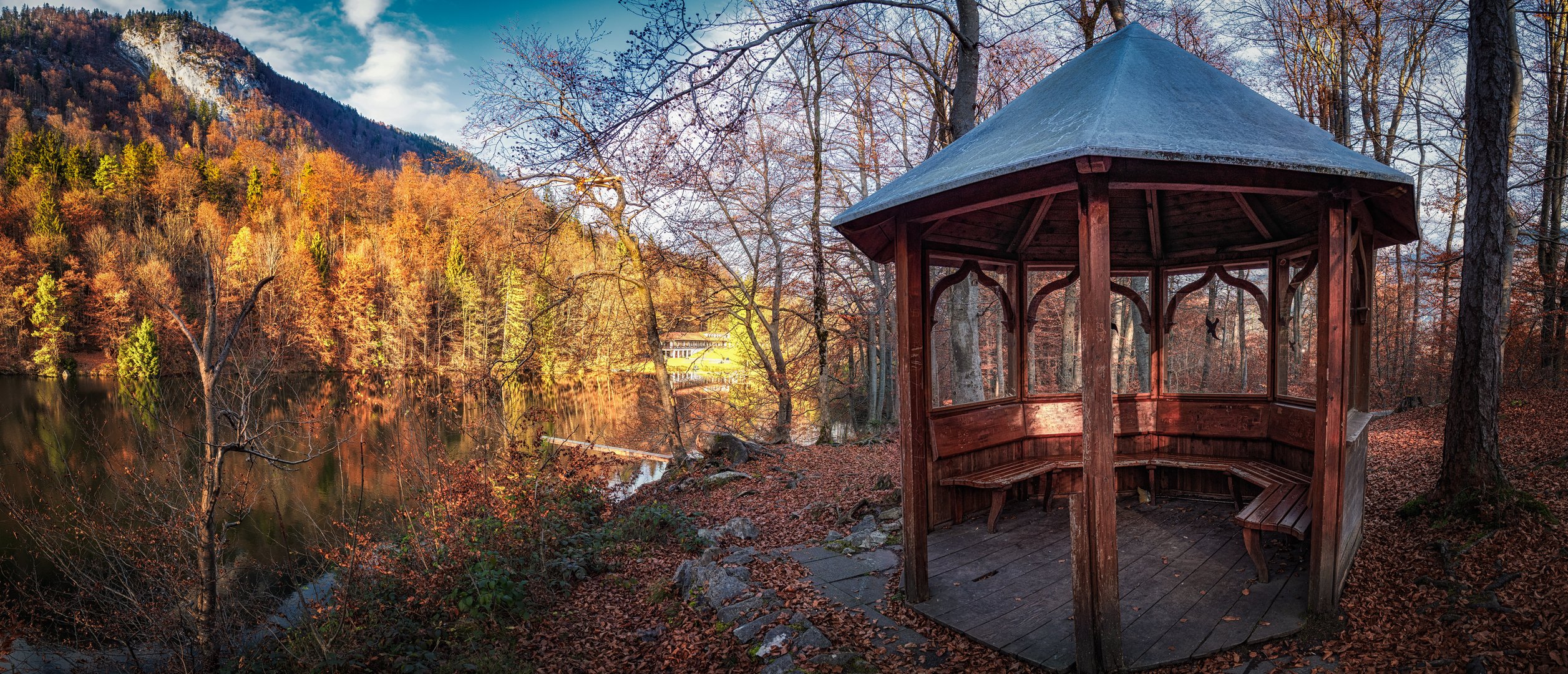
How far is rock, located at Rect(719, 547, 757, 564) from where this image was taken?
5.53 meters

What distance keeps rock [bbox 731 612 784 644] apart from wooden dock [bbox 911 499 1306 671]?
0.92 meters

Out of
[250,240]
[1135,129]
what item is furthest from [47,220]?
[1135,129]

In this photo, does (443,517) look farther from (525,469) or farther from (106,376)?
(106,376)

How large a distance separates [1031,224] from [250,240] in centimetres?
3654

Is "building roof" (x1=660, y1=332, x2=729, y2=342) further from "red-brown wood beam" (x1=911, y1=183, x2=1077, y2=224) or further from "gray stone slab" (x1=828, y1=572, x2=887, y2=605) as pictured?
"red-brown wood beam" (x1=911, y1=183, x2=1077, y2=224)

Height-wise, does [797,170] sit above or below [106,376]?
above

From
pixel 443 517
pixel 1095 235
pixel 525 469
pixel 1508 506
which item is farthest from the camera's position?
pixel 525 469

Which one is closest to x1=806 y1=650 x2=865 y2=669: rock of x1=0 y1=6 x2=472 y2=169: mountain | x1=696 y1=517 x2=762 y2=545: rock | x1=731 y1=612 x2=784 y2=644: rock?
x1=731 y1=612 x2=784 y2=644: rock

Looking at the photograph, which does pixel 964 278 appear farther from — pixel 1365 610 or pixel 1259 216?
pixel 1365 610

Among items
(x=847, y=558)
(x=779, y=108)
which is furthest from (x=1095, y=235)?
(x=779, y=108)

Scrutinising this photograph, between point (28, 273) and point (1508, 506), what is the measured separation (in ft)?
172

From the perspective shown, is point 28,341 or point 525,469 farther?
point 28,341

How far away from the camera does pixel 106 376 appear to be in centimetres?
3269

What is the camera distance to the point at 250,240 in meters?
30.4
